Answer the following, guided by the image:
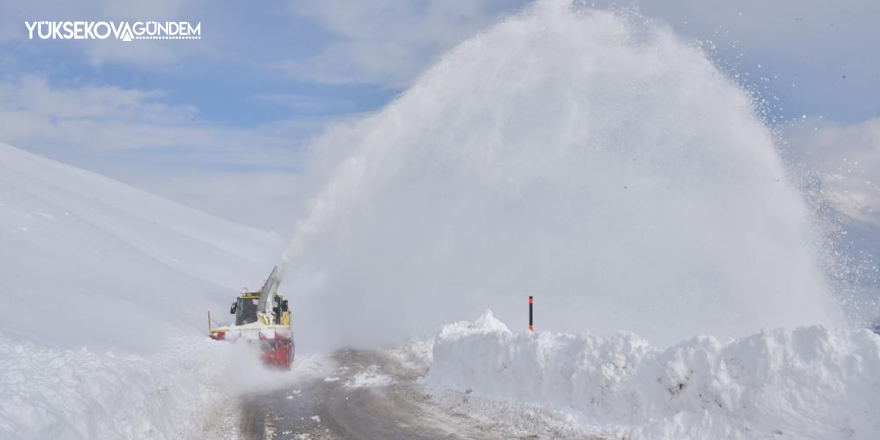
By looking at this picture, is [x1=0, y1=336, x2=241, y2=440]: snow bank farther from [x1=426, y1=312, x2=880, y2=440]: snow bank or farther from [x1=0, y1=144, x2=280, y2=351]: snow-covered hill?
[x1=426, y1=312, x2=880, y2=440]: snow bank

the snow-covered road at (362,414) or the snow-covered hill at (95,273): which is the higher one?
the snow-covered hill at (95,273)

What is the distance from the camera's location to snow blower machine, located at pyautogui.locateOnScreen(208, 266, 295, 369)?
1520 centimetres

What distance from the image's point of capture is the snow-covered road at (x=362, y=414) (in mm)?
9133

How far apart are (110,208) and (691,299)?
151ft

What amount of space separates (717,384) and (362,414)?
619cm

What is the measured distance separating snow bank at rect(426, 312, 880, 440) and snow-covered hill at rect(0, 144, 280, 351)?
10.3 meters

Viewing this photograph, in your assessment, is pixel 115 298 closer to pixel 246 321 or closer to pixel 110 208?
pixel 246 321

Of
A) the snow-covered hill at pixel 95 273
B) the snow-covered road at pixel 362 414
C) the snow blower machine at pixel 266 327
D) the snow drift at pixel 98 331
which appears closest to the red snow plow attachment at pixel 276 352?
the snow blower machine at pixel 266 327

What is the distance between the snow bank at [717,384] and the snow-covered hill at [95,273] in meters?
Answer: 10.3

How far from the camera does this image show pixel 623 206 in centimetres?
3148

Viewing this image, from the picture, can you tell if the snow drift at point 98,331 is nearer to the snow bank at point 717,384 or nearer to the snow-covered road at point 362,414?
the snow-covered road at point 362,414

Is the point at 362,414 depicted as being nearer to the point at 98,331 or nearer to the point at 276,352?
the point at 276,352

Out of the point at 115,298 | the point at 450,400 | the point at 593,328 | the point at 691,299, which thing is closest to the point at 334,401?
the point at 450,400

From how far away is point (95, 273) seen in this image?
22.9 metres
